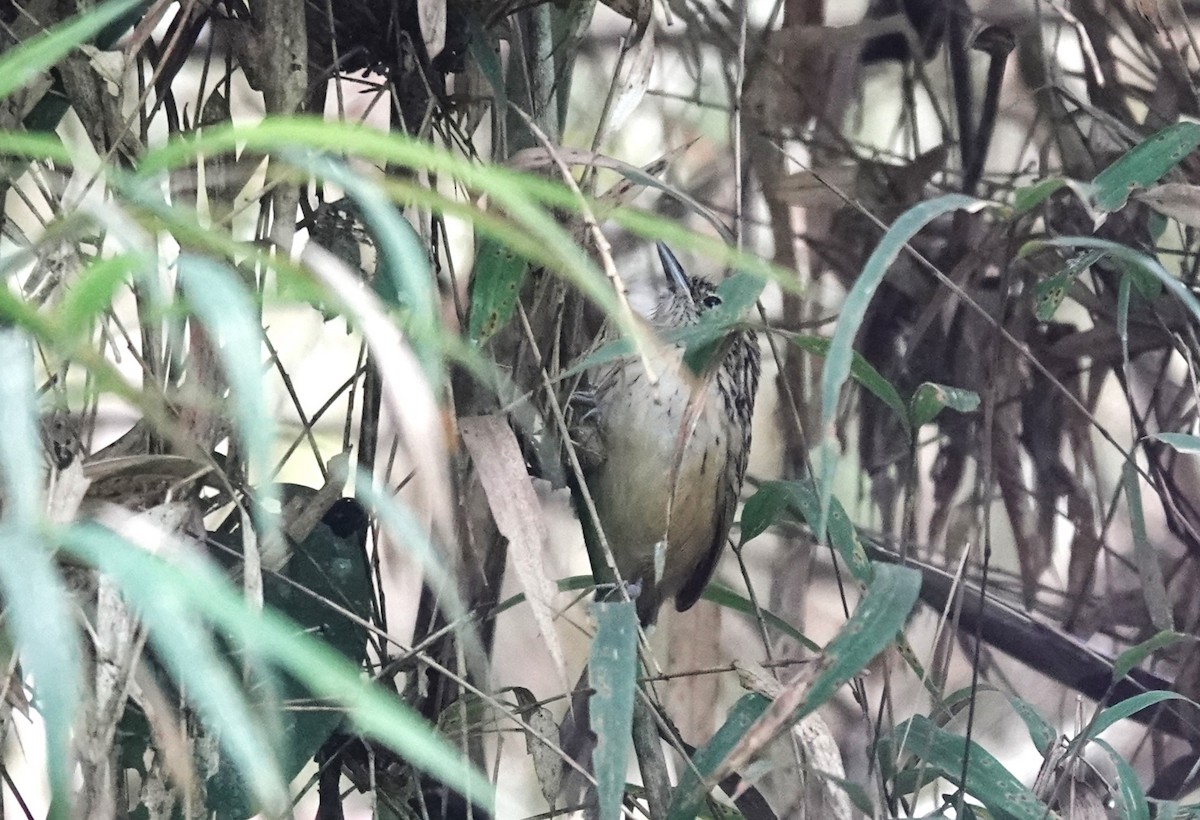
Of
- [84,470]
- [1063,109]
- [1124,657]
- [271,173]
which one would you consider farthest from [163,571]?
[1063,109]

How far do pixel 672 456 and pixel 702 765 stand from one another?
2.14ft

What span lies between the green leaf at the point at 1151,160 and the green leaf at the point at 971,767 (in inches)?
19.7

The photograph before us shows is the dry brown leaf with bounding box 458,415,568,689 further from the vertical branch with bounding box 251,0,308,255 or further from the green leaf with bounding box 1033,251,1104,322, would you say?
the green leaf with bounding box 1033,251,1104,322

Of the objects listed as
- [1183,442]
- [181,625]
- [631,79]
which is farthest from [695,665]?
[181,625]

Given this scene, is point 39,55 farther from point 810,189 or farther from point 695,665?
point 695,665

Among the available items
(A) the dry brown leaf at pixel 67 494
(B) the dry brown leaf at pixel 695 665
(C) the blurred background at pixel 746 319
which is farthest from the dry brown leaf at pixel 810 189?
(A) the dry brown leaf at pixel 67 494

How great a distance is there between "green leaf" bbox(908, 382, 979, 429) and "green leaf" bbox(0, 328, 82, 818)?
2.16ft

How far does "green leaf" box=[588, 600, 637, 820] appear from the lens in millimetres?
762

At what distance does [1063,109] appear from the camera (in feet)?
6.33

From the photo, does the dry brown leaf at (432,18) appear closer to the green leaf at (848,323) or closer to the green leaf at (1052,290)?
the green leaf at (848,323)

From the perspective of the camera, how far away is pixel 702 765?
3.28ft

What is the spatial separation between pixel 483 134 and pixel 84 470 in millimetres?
1023

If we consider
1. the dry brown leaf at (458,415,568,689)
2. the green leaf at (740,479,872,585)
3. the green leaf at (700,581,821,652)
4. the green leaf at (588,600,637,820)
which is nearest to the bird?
the green leaf at (700,581,821,652)

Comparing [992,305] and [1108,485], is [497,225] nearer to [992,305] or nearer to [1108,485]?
[992,305]
